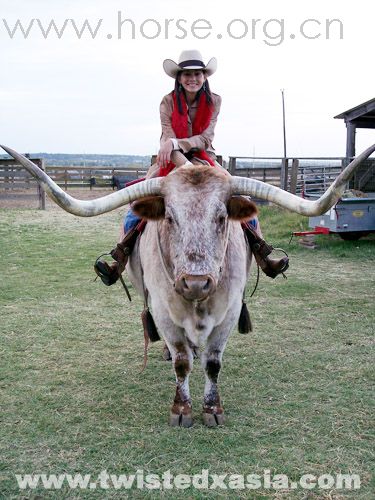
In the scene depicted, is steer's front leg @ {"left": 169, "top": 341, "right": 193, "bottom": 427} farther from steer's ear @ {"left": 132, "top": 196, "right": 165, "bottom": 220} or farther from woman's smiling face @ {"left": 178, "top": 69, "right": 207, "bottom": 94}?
woman's smiling face @ {"left": 178, "top": 69, "right": 207, "bottom": 94}

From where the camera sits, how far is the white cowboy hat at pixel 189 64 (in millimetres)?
4453

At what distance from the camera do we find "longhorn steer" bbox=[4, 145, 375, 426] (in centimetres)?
312

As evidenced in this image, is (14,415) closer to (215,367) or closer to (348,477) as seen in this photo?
(215,367)

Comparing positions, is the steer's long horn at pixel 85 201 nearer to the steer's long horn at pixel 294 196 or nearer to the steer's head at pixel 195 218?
the steer's head at pixel 195 218

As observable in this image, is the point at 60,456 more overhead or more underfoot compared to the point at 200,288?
more underfoot

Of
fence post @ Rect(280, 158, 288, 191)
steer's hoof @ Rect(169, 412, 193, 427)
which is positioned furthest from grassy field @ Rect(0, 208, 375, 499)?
fence post @ Rect(280, 158, 288, 191)

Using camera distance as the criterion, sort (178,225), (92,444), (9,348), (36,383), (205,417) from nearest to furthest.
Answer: (178,225) < (92,444) < (205,417) < (36,383) < (9,348)

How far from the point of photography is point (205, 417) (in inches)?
148

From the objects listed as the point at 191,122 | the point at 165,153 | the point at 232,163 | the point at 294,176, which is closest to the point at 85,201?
the point at 165,153

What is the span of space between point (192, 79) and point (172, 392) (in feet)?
8.54

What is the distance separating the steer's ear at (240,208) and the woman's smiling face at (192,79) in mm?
1499

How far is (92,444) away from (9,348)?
203cm

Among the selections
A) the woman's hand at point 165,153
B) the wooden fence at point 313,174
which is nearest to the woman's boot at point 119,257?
the woman's hand at point 165,153

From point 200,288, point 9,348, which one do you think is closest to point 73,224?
point 9,348
